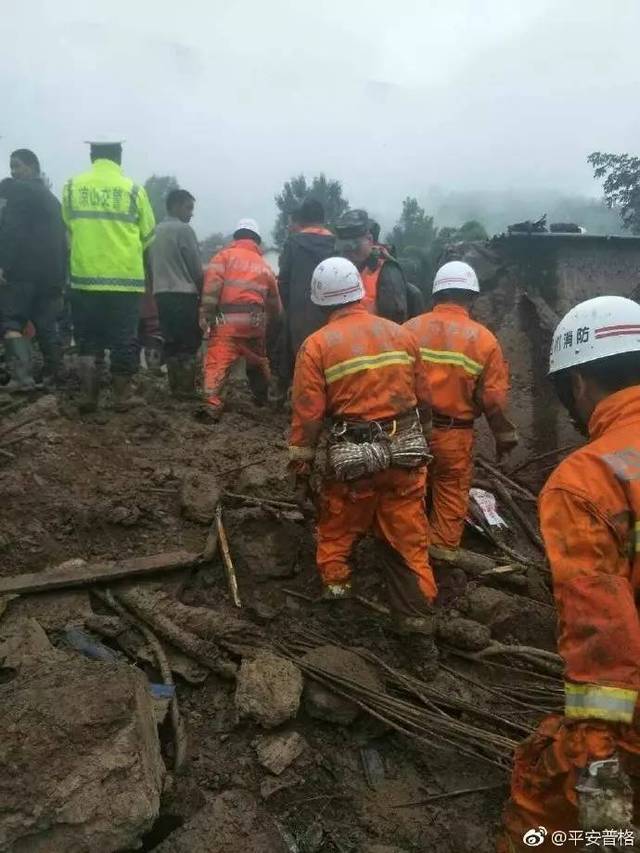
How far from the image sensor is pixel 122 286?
5566mm

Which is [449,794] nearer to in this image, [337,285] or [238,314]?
[337,285]

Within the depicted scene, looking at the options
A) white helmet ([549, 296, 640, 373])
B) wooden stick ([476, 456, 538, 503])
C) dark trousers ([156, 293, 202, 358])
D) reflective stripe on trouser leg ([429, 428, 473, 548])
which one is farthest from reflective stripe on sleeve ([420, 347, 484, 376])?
dark trousers ([156, 293, 202, 358])

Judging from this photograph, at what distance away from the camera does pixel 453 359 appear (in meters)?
4.29

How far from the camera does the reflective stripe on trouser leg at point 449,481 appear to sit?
4.41 meters

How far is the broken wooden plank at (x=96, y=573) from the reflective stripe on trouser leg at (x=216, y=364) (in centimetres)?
242

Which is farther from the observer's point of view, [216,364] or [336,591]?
[216,364]


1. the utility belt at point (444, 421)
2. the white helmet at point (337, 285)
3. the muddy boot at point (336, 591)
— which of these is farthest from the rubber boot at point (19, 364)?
the utility belt at point (444, 421)

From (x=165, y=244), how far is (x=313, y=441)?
3.64m

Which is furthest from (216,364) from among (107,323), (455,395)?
(455,395)

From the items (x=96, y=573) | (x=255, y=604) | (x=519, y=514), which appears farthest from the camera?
(x=519, y=514)

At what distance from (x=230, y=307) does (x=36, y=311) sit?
1731 mm

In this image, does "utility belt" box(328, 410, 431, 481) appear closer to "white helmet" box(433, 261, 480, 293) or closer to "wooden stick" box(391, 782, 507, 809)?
"white helmet" box(433, 261, 480, 293)

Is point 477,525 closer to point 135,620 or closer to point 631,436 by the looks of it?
point 135,620

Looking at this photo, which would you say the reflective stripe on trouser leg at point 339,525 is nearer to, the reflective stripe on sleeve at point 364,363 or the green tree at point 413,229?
the reflective stripe on sleeve at point 364,363
